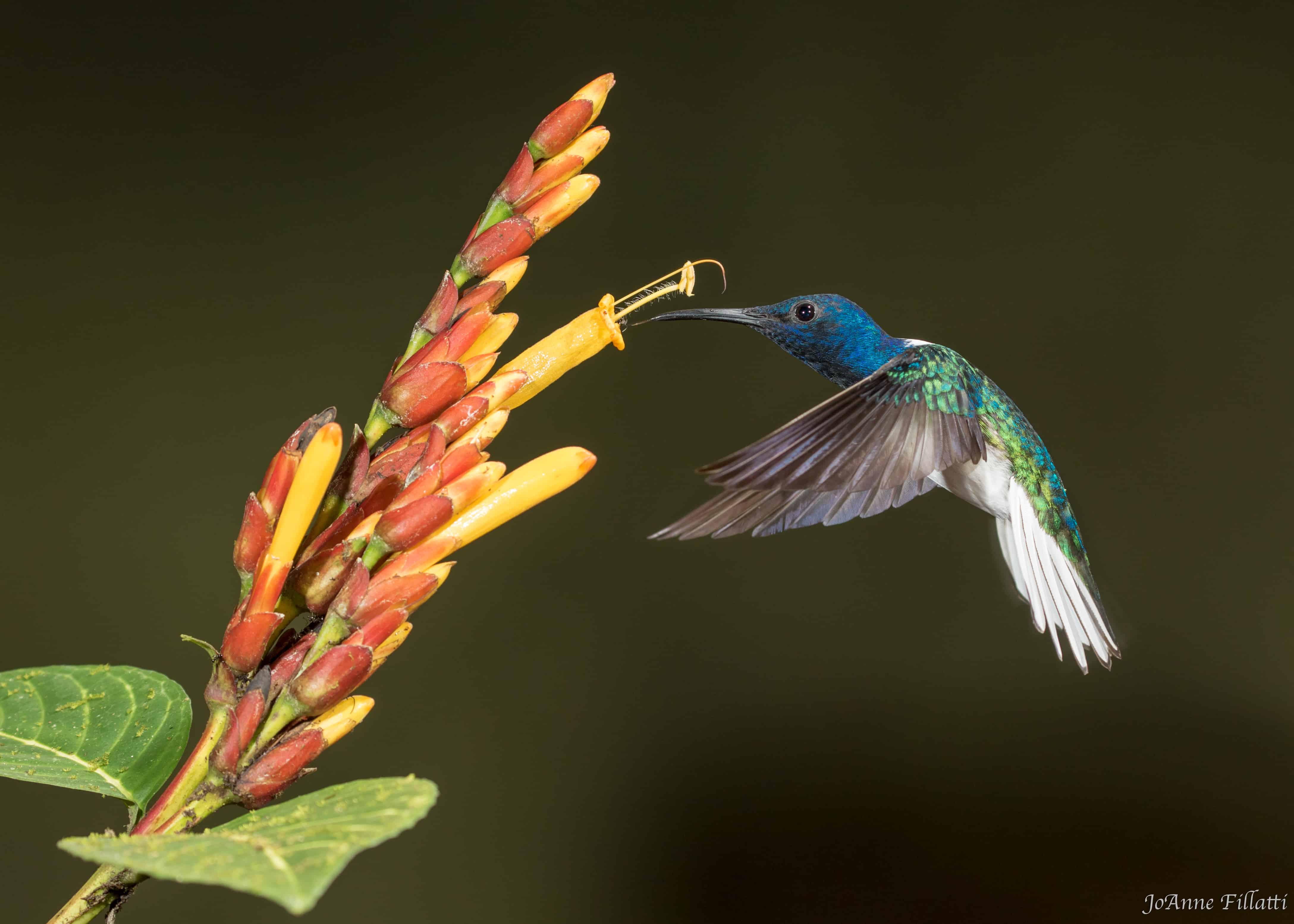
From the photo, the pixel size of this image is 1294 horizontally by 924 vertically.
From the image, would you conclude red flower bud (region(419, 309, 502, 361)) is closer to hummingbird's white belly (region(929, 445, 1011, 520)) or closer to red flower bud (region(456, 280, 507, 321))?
red flower bud (region(456, 280, 507, 321))

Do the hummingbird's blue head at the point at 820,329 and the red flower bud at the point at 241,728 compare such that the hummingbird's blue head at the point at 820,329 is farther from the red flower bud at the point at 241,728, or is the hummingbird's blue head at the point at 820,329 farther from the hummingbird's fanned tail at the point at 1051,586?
the red flower bud at the point at 241,728

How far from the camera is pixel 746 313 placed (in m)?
0.78

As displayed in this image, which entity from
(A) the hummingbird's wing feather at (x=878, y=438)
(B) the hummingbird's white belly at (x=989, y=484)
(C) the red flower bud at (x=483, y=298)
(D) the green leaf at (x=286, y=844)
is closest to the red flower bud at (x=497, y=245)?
(C) the red flower bud at (x=483, y=298)

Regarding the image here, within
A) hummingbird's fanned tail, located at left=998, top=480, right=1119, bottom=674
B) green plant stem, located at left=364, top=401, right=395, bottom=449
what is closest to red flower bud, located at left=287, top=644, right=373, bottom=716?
green plant stem, located at left=364, top=401, right=395, bottom=449

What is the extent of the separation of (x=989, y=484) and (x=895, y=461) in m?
0.27

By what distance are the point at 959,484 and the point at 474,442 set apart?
55 centimetres

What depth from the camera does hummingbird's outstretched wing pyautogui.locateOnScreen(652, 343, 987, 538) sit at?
560 millimetres

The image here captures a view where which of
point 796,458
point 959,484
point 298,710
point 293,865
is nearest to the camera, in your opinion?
point 293,865

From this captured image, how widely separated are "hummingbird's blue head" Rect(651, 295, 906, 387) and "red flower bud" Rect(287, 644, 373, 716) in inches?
15.8

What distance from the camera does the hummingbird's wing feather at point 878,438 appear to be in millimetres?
560

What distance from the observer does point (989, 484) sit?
35.8 inches

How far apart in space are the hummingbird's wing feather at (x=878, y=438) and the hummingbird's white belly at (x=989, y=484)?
12 centimetres

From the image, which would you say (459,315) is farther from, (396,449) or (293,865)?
(293,865)

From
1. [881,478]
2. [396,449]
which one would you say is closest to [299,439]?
[396,449]
